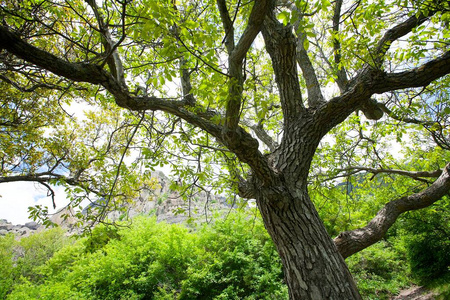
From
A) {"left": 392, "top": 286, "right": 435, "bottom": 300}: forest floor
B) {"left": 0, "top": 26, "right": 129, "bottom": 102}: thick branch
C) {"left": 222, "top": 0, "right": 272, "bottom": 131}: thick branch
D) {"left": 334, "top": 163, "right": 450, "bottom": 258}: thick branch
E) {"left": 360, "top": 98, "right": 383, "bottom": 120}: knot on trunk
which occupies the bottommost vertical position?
{"left": 392, "top": 286, "right": 435, "bottom": 300}: forest floor

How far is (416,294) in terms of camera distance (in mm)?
6770

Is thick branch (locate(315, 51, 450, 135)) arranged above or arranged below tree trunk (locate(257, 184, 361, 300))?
above

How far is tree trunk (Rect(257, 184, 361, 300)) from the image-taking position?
2.01m

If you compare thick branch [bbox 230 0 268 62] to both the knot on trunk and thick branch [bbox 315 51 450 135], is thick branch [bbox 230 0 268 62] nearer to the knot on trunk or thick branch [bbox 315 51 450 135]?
thick branch [bbox 315 51 450 135]

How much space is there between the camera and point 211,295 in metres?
7.59

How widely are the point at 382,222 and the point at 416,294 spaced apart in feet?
19.0

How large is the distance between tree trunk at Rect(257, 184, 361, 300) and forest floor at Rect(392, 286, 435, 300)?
673cm

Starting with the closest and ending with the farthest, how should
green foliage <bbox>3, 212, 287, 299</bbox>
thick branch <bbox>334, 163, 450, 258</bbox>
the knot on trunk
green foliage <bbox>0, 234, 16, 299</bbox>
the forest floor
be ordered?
thick branch <bbox>334, 163, 450, 258</bbox> → the knot on trunk → the forest floor → green foliage <bbox>3, 212, 287, 299</bbox> → green foliage <bbox>0, 234, 16, 299</bbox>

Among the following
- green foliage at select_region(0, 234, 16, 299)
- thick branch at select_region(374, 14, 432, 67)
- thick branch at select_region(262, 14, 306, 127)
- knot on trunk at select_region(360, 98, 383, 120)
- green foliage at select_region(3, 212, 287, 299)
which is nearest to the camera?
thick branch at select_region(262, 14, 306, 127)

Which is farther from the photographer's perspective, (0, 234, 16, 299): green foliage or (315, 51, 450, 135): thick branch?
(0, 234, 16, 299): green foliage

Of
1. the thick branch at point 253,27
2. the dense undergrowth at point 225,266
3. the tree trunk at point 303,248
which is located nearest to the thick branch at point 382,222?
the tree trunk at point 303,248

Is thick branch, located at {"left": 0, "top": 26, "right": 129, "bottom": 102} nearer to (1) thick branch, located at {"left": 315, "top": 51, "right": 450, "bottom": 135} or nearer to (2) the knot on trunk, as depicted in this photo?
(1) thick branch, located at {"left": 315, "top": 51, "right": 450, "bottom": 135}

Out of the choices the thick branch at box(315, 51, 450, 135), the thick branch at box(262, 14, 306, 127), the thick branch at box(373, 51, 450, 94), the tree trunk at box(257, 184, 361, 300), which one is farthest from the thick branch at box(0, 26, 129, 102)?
the thick branch at box(373, 51, 450, 94)

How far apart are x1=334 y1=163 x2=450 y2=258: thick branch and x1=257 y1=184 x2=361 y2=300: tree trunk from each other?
2.61 feet
